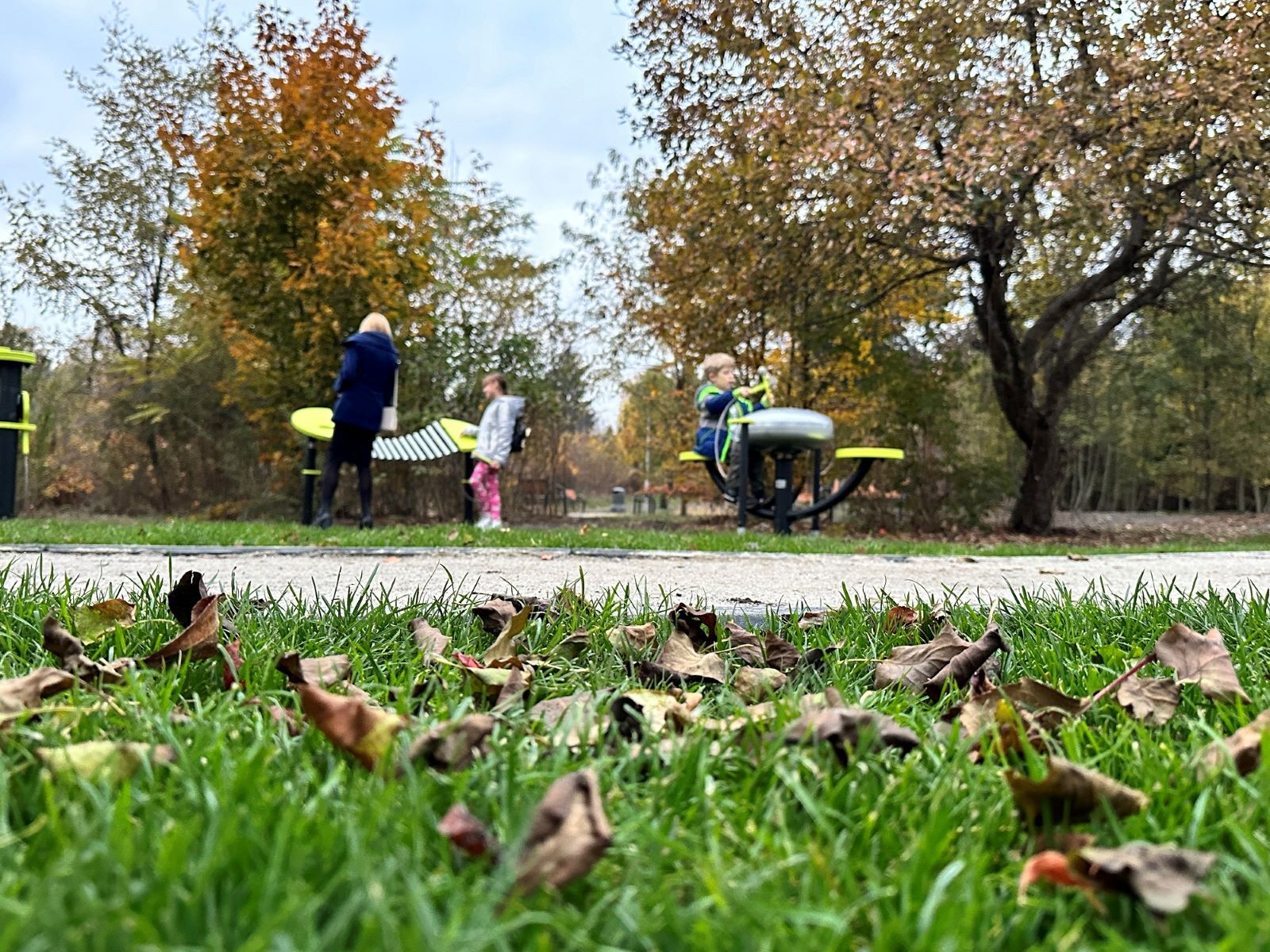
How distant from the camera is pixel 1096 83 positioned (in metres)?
8.89

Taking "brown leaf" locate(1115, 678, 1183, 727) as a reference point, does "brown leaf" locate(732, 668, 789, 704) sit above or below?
below

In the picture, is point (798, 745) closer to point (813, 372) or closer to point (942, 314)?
point (813, 372)

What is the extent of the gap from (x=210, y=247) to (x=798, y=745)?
465 inches

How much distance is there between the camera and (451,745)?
1.11 m

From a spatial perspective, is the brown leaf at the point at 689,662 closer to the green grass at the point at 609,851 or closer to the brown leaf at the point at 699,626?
the brown leaf at the point at 699,626

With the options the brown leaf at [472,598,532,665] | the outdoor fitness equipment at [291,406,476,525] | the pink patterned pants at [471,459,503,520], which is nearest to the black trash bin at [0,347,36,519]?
the outdoor fitness equipment at [291,406,476,525]

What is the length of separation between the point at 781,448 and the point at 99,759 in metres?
7.99

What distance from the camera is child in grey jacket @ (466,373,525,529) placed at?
909cm

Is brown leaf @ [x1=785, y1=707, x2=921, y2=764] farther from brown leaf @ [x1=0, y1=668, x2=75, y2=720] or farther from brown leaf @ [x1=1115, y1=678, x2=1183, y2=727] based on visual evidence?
brown leaf @ [x1=0, y1=668, x2=75, y2=720]

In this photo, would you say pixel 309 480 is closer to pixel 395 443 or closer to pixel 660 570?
pixel 395 443

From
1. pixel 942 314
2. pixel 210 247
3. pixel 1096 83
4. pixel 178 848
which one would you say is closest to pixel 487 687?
pixel 178 848

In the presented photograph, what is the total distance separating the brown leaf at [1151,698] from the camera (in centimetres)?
148

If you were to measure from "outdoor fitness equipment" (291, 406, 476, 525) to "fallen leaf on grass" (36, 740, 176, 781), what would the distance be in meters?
8.48

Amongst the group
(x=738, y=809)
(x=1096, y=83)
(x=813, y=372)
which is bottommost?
(x=738, y=809)
